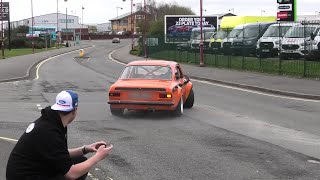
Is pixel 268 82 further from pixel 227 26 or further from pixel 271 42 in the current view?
pixel 227 26

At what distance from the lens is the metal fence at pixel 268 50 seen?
78.6ft

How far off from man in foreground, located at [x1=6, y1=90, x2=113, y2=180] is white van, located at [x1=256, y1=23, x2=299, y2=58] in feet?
78.2

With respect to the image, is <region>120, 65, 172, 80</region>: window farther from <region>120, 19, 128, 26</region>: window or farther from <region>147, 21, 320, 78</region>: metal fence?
<region>120, 19, 128, 26</region>: window

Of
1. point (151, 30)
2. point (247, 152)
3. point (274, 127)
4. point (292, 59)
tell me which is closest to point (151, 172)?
point (247, 152)

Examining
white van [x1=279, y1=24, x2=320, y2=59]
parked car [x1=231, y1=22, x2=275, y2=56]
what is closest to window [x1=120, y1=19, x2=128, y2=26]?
parked car [x1=231, y1=22, x2=275, y2=56]

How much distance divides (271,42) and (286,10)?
13.3ft

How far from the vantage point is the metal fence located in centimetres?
2397

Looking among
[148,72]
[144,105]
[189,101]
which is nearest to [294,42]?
[189,101]

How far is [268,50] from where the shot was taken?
28156mm

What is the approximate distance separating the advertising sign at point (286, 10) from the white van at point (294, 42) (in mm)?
3948

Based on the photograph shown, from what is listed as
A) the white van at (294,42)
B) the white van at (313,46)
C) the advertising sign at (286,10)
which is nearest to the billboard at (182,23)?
the advertising sign at (286,10)

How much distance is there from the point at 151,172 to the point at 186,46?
32934 millimetres

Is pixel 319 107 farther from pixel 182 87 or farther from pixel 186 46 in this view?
pixel 186 46

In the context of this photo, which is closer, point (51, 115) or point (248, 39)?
point (51, 115)
